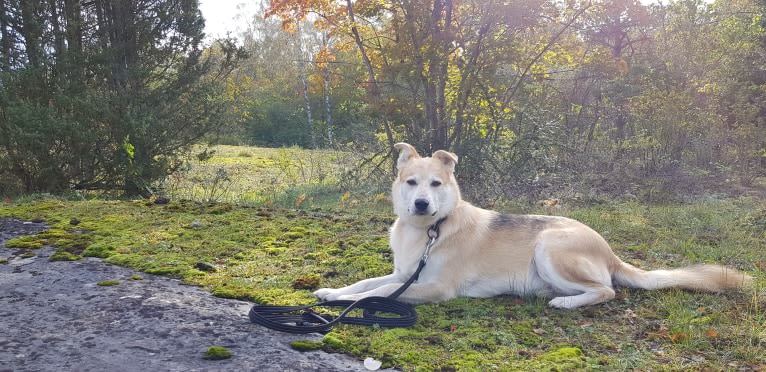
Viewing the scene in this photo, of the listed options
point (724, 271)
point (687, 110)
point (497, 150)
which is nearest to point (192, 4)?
point (497, 150)

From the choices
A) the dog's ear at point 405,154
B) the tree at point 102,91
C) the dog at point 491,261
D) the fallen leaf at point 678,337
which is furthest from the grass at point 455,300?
the tree at point 102,91

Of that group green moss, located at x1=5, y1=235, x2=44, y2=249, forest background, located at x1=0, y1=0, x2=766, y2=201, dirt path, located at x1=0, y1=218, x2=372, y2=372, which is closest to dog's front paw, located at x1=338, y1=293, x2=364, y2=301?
dirt path, located at x1=0, y1=218, x2=372, y2=372

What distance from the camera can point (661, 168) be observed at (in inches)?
491

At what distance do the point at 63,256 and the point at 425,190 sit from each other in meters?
3.25

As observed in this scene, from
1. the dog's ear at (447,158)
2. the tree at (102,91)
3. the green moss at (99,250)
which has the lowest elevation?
the green moss at (99,250)

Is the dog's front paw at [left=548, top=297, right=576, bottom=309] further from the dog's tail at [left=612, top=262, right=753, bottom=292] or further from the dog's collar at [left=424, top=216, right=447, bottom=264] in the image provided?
the dog's collar at [left=424, top=216, right=447, bottom=264]

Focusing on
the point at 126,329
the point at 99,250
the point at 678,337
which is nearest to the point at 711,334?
the point at 678,337

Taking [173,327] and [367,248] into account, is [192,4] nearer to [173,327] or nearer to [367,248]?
[367,248]

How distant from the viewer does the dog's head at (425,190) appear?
14.2 feet

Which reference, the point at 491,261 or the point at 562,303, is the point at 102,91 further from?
the point at 562,303

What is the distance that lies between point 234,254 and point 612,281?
3.64 metres

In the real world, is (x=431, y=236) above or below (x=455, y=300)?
above

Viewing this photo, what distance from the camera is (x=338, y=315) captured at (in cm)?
369

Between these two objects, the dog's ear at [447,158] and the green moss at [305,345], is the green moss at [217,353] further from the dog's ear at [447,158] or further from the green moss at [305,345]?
the dog's ear at [447,158]
